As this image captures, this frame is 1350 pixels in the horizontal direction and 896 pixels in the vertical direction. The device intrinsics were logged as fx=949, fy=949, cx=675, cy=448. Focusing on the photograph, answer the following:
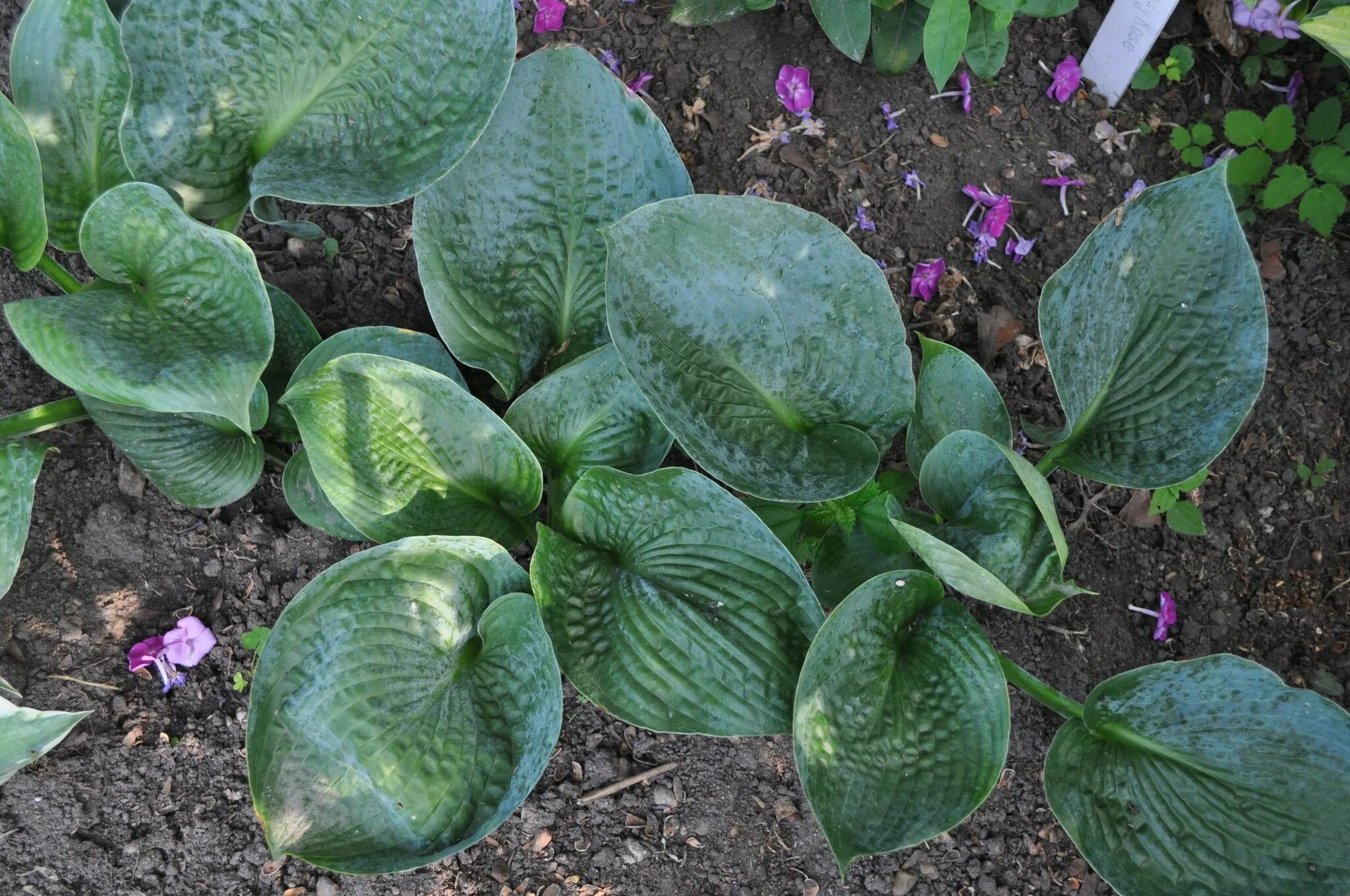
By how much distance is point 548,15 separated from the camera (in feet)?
5.38

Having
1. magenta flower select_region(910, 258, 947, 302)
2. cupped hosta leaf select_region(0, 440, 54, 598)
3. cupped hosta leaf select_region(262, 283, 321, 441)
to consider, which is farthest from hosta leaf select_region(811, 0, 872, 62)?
cupped hosta leaf select_region(0, 440, 54, 598)

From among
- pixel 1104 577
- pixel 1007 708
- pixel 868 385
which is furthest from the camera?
pixel 1104 577

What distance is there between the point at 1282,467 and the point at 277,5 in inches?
68.4

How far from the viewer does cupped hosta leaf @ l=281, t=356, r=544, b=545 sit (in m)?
1.17

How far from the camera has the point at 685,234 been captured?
1.19 meters

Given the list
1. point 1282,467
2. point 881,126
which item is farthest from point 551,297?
point 1282,467

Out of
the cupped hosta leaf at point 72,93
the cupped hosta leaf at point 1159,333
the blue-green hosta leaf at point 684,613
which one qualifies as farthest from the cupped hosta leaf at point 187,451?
the cupped hosta leaf at point 1159,333

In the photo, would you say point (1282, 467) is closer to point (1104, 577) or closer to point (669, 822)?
point (1104, 577)

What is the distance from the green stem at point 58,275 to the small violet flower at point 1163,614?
1718 millimetres

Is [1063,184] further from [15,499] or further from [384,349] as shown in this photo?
[15,499]

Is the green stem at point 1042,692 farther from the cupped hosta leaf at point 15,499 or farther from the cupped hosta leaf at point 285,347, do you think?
the cupped hosta leaf at point 15,499

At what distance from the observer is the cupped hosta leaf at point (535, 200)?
131 centimetres

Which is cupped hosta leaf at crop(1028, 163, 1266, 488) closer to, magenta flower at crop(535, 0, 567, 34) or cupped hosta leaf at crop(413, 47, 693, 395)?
cupped hosta leaf at crop(413, 47, 693, 395)

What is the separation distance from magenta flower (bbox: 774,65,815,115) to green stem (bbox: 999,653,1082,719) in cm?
100
